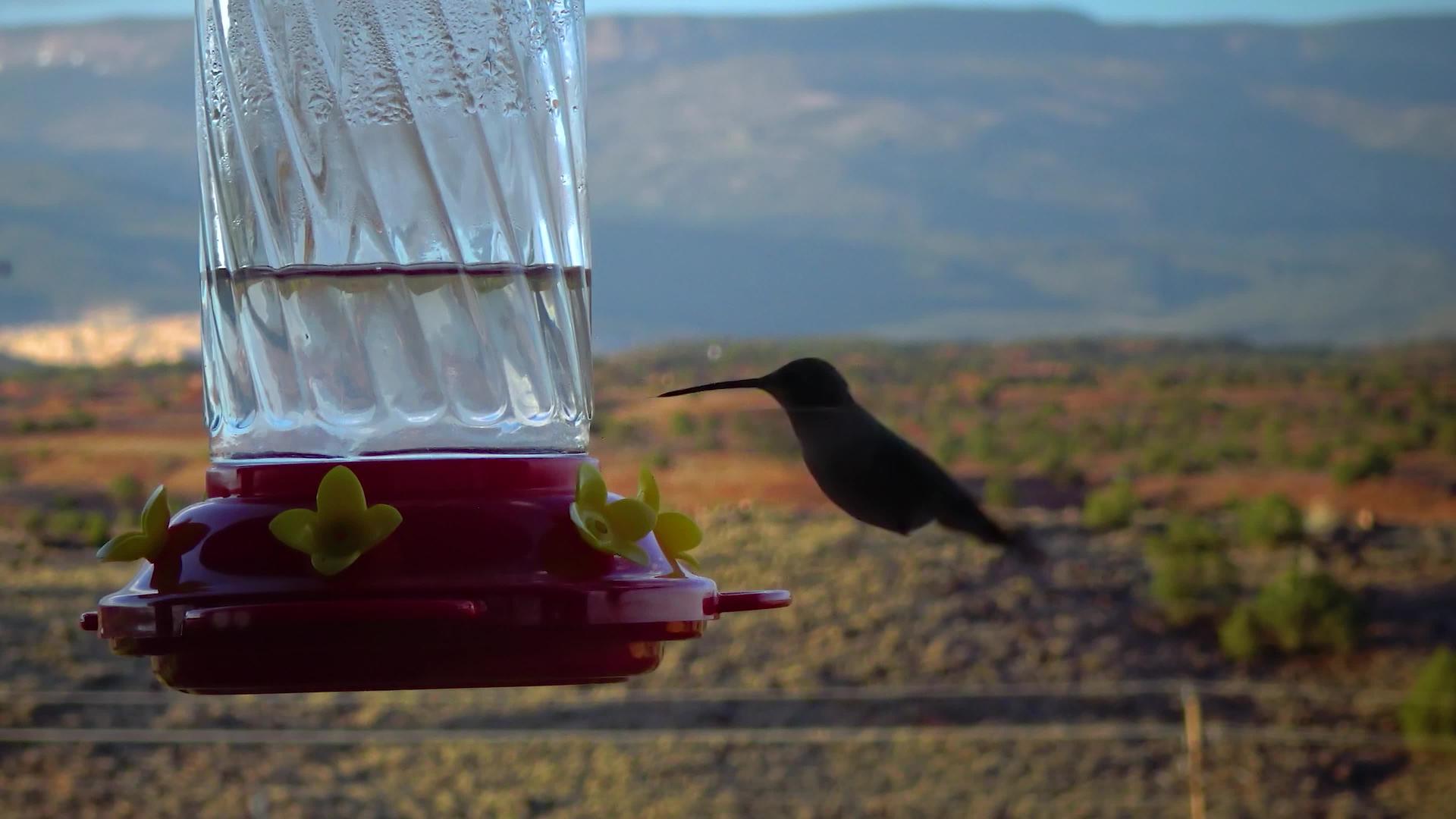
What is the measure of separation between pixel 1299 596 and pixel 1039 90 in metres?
112

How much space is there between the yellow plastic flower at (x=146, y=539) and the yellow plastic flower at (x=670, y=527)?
580mm

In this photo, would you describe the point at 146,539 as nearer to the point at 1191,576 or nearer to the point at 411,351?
the point at 411,351

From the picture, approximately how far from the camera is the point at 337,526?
176 centimetres

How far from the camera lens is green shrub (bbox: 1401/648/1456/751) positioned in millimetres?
11398

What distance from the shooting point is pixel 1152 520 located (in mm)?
18484

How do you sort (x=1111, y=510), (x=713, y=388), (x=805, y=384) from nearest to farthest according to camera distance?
1. (x=713, y=388)
2. (x=805, y=384)
3. (x=1111, y=510)

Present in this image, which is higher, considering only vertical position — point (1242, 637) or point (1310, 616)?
point (1310, 616)

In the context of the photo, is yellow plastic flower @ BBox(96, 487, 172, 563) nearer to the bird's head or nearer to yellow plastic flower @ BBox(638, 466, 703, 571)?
yellow plastic flower @ BBox(638, 466, 703, 571)

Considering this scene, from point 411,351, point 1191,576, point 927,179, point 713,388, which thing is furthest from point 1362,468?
point 927,179

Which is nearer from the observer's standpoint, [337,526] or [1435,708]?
[337,526]

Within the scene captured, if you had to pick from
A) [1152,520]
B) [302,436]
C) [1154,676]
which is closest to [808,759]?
[1154,676]

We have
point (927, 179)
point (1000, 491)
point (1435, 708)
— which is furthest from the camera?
point (927, 179)

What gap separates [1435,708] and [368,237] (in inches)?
435

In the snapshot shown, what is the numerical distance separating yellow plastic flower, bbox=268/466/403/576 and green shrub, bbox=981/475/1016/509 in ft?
48.9
